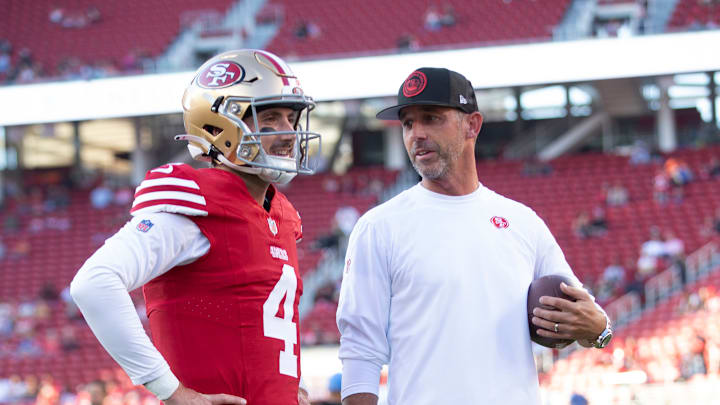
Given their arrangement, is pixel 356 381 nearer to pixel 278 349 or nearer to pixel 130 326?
pixel 278 349

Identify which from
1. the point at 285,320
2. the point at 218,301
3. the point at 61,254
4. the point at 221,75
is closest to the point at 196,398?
the point at 218,301

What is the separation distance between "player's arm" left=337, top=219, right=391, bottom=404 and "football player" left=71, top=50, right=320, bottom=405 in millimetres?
167

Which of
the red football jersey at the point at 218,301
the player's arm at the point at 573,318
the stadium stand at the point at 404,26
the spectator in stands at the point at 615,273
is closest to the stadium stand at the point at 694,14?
the stadium stand at the point at 404,26

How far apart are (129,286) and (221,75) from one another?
823 millimetres

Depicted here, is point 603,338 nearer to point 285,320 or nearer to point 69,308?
point 285,320

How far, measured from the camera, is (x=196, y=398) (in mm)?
2518

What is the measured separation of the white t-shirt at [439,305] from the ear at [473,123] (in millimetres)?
237

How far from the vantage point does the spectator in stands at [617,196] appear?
1789 cm

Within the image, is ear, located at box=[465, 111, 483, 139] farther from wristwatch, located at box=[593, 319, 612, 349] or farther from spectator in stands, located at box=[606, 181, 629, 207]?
spectator in stands, located at box=[606, 181, 629, 207]

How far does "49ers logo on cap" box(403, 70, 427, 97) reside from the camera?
305 centimetres

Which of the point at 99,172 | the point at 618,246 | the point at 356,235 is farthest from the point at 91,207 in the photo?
the point at 356,235

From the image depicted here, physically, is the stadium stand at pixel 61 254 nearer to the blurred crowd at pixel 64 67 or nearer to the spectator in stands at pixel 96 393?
the spectator in stands at pixel 96 393

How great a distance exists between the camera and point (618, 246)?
16.3 m

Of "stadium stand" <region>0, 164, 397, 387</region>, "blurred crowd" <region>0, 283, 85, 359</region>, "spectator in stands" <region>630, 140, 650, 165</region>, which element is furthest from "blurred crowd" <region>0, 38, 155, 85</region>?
"spectator in stands" <region>630, 140, 650, 165</region>
